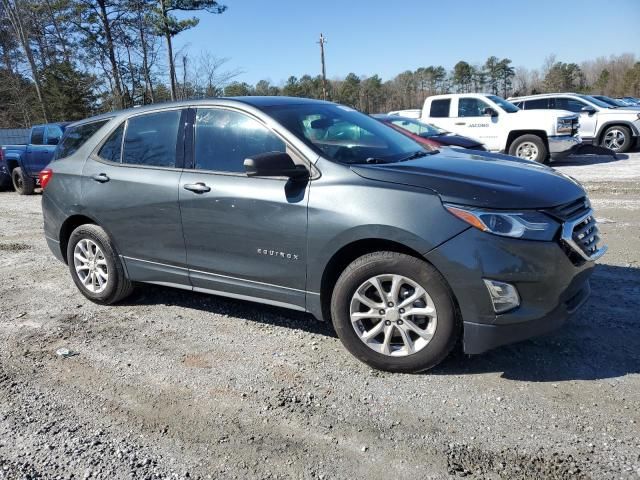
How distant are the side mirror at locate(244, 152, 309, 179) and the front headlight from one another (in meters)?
1.07

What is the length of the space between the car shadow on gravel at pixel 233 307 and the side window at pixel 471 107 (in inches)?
427

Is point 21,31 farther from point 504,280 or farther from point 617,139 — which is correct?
point 504,280

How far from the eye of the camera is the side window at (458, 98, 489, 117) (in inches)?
537

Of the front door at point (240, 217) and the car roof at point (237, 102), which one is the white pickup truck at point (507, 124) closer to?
the car roof at point (237, 102)

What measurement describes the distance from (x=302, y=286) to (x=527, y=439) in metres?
1.62

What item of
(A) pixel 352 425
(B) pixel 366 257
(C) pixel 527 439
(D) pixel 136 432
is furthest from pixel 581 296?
(D) pixel 136 432

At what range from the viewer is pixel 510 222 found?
9.52 feet

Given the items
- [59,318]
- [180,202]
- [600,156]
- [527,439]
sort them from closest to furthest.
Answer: [527,439], [180,202], [59,318], [600,156]

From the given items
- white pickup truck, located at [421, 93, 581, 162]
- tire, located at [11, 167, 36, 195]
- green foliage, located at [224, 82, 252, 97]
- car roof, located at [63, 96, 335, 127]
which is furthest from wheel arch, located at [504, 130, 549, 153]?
green foliage, located at [224, 82, 252, 97]

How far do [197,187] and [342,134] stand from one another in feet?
3.78

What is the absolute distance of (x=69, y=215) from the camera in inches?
187

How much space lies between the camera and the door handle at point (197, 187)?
381cm

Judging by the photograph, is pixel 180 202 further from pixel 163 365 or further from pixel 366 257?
pixel 366 257

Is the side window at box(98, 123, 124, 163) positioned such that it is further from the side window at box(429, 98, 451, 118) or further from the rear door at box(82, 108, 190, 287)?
the side window at box(429, 98, 451, 118)
